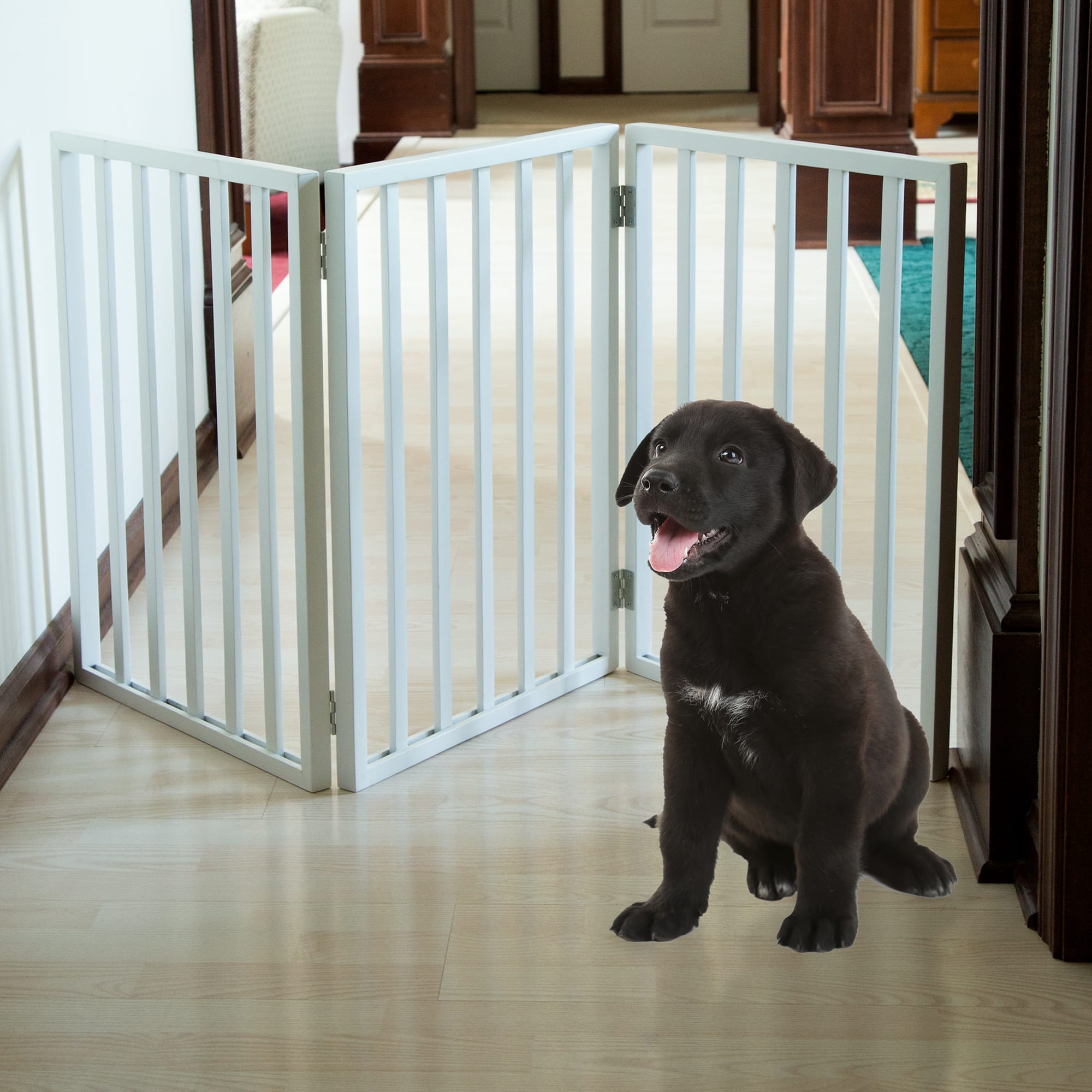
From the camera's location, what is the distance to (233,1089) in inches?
54.4

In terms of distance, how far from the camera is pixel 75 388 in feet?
7.01

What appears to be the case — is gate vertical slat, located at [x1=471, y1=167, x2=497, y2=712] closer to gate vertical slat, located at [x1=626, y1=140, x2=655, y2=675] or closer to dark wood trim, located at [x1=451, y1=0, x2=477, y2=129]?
Answer: gate vertical slat, located at [x1=626, y1=140, x2=655, y2=675]

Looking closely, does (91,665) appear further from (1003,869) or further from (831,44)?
(831,44)

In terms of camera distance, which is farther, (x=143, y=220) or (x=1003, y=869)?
(x=143, y=220)

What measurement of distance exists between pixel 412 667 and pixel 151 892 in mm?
668

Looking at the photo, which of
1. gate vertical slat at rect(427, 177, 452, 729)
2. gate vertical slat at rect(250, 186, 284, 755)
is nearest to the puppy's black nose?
gate vertical slat at rect(427, 177, 452, 729)

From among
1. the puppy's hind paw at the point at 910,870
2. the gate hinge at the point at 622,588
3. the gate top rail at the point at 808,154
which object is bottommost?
the puppy's hind paw at the point at 910,870

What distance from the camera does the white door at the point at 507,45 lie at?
8.55 m

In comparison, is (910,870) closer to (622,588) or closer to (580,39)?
(622,588)

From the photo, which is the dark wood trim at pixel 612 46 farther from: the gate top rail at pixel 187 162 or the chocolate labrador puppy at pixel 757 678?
the chocolate labrador puppy at pixel 757 678

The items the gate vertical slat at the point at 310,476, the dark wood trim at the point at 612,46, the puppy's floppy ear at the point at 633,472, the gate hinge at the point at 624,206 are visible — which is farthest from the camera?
the dark wood trim at the point at 612,46

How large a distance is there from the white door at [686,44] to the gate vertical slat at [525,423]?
694 centimetres

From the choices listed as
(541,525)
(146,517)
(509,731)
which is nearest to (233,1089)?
(509,731)

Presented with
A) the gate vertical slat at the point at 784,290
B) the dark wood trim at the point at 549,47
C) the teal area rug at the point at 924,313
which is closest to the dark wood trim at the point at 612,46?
the dark wood trim at the point at 549,47
